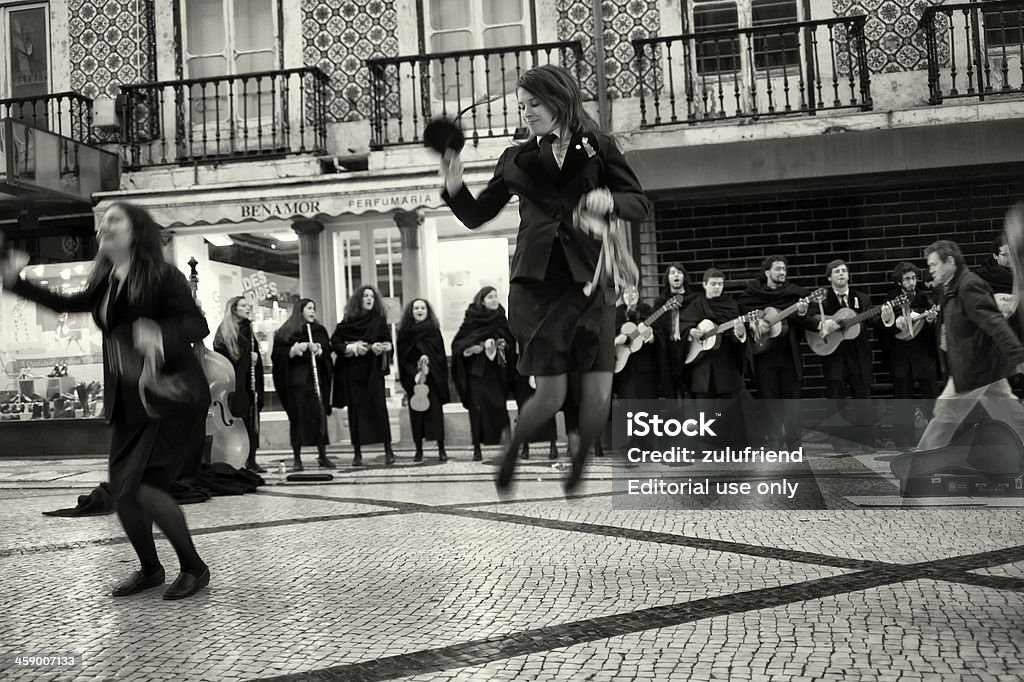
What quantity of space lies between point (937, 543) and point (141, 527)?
4.17 m

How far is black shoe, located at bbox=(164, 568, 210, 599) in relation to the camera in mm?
5141

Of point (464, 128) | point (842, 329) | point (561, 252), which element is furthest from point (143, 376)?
point (464, 128)

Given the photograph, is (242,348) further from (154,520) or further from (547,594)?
(547,594)

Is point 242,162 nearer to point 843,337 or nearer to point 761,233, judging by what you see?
point 761,233

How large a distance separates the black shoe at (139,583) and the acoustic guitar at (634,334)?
17.4 ft

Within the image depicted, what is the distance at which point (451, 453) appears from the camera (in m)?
13.2

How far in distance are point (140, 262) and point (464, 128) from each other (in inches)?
376

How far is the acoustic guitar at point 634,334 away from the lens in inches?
396

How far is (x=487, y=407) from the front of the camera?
12133 mm

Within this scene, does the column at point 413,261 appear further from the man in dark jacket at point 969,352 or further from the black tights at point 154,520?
the black tights at point 154,520

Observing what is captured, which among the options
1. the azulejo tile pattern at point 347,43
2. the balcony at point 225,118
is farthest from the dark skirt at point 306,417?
the azulejo tile pattern at point 347,43

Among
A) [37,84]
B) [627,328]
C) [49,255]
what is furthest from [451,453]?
[37,84]

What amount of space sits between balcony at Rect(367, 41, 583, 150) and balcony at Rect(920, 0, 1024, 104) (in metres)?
4.54

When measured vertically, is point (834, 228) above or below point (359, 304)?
above
